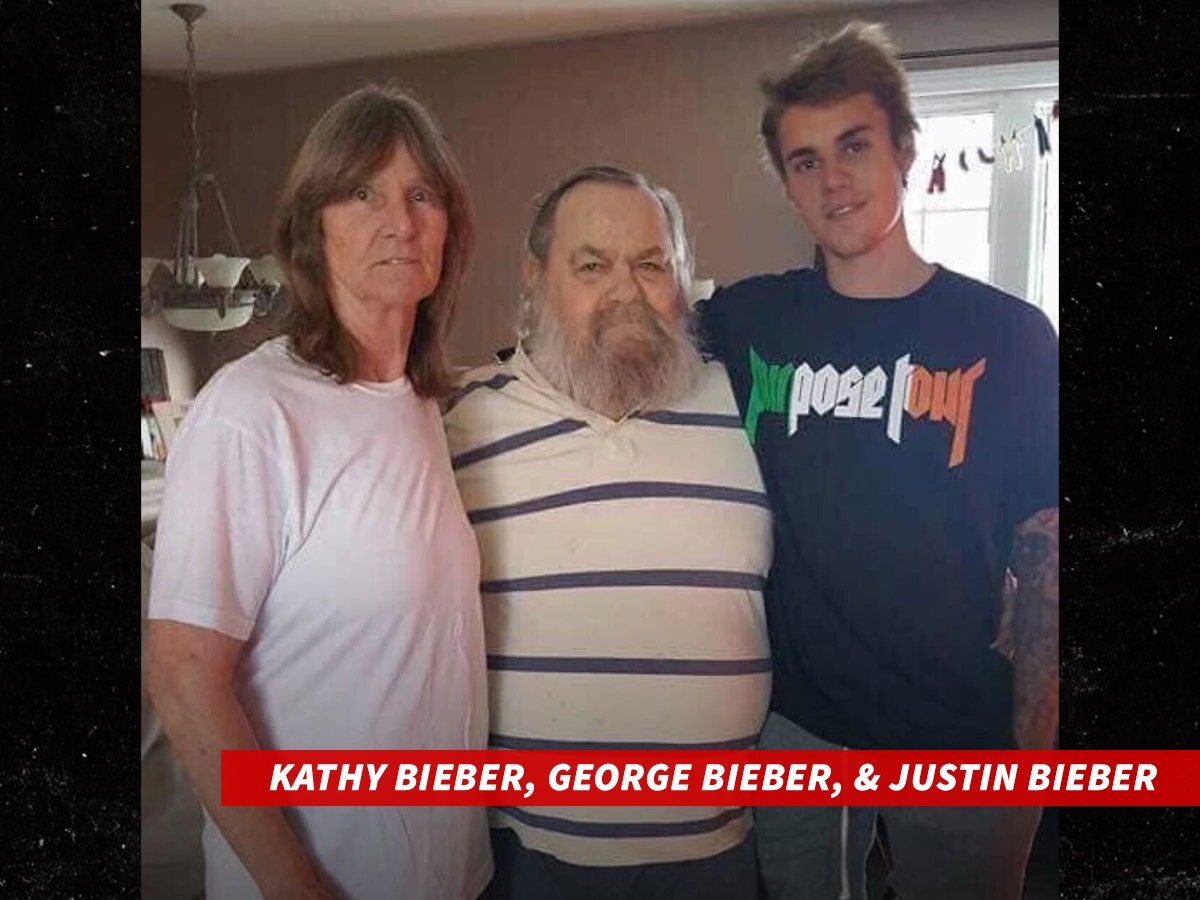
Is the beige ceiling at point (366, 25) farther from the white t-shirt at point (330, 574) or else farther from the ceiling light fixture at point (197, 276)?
the white t-shirt at point (330, 574)

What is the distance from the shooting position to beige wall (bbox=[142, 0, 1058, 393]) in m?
0.98

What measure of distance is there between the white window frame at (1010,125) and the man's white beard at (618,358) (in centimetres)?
24

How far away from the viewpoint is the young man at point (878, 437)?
98cm

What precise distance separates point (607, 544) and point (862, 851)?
316 millimetres

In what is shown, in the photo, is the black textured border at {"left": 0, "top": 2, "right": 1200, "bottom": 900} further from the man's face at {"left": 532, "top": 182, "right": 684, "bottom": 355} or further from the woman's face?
the man's face at {"left": 532, "top": 182, "right": 684, "bottom": 355}

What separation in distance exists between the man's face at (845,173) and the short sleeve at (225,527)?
0.44 metres

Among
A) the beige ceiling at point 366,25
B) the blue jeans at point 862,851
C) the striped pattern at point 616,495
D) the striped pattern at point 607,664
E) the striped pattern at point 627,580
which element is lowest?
the blue jeans at point 862,851

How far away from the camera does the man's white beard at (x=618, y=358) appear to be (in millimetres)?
970

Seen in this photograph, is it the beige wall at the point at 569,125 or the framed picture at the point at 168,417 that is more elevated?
the beige wall at the point at 569,125

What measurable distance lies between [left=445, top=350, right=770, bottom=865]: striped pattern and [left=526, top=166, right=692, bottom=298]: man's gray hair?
78 mm
